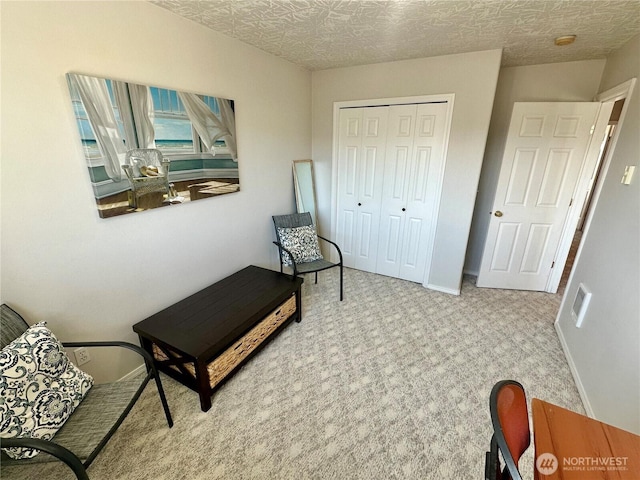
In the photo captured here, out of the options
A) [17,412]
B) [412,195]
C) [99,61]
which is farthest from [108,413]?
[412,195]

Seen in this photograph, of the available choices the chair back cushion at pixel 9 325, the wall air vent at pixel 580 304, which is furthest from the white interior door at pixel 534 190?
the chair back cushion at pixel 9 325

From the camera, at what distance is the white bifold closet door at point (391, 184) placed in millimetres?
2762

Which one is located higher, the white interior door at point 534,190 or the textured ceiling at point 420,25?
the textured ceiling at point 420,25

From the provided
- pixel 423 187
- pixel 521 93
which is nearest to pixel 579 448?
pixel 423 187

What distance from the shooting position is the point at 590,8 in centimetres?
160

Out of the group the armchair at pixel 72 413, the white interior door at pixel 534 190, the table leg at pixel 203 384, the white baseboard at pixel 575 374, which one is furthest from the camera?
the white interior door at pixel 534 190

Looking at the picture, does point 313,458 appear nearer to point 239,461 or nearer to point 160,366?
point 239,461

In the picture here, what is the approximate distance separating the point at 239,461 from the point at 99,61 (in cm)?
219

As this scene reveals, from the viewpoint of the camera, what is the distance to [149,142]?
172 cm

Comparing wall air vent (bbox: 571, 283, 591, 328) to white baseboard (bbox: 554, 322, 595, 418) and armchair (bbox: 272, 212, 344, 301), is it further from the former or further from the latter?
armchair (bbox: 272, 212, 344, 301)

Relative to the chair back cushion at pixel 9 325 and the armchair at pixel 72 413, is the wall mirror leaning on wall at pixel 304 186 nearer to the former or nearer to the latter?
the armchair at pixel 72 413

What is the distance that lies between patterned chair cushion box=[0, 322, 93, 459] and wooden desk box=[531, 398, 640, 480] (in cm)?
173

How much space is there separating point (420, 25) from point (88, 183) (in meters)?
2.28

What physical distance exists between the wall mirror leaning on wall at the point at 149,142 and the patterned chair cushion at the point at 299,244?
0.80 meters
